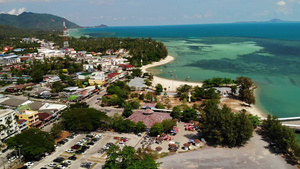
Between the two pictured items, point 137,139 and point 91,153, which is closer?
point 91,153

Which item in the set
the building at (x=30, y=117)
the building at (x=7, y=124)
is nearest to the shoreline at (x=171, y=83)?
the building at (x=30, y=117)

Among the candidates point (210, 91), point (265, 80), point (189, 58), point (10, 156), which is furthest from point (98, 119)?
point (189, 58)

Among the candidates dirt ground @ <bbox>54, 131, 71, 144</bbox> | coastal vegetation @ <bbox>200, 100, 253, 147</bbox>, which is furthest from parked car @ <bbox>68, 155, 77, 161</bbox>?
coastal vegetation @ <bbox>200, 100, 253, 147</bbox>

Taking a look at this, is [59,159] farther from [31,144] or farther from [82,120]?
[82,120]

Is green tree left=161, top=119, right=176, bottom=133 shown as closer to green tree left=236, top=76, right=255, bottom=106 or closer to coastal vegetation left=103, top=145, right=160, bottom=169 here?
coastal vegetation left=103, top=145, right=160, bottom=169

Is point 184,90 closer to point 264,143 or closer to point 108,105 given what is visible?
point 108,105

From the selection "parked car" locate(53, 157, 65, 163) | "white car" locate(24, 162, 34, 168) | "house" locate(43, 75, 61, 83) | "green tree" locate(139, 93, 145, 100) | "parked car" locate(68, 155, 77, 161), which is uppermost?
"house" locate(43, 75, 61, 83)
